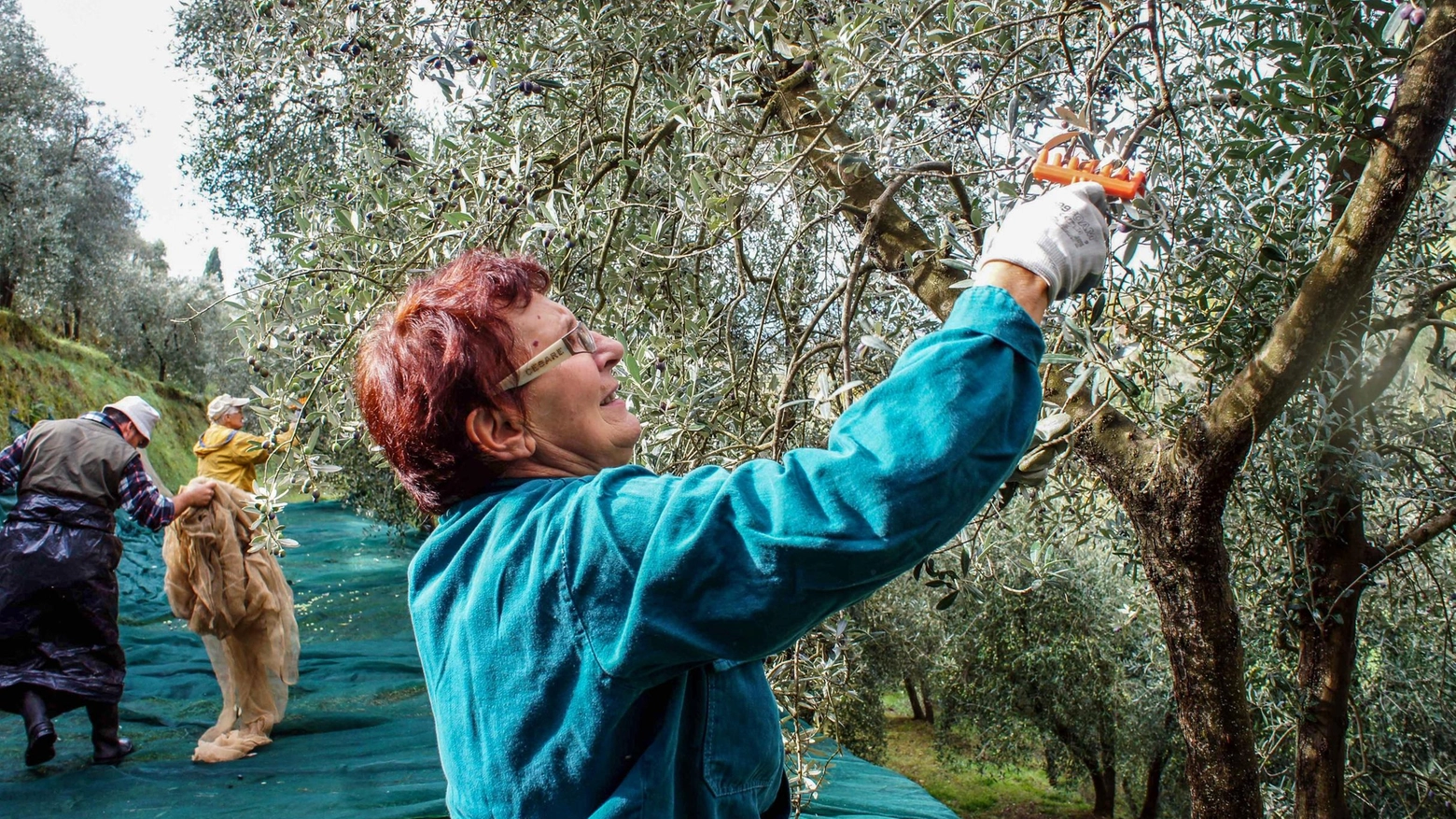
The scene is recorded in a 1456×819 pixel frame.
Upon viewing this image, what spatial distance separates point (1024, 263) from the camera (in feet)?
3.53

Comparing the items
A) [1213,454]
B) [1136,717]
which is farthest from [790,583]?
[1136,717]

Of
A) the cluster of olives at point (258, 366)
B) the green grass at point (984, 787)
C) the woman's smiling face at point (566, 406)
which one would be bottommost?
the green grass at point (984, 787)

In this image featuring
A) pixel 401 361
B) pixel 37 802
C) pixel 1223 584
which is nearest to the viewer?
pixel 401 361

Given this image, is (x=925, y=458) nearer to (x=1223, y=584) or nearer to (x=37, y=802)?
(x=1223, y=584)

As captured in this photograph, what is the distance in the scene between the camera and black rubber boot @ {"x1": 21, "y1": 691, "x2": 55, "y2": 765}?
531cm

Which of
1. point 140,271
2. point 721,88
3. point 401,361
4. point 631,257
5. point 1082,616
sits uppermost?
point 140,271

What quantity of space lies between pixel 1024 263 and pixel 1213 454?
174 centimetres

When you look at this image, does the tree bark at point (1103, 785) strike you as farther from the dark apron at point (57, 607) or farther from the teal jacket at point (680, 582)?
the teal jacket at point (680, 582)

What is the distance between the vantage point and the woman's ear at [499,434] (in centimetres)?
126

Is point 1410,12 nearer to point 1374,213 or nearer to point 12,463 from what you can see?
point 1374,213

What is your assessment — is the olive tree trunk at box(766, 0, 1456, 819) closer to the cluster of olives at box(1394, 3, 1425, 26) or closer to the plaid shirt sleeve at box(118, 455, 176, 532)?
the cluster of olives at box(1394, 3, 1425, 26)

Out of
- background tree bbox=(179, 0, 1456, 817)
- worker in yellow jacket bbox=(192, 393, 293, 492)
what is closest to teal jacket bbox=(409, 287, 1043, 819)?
background tree bbox=(179, 0, 1456, 817)

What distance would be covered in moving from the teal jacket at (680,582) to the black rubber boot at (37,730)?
5185 mm

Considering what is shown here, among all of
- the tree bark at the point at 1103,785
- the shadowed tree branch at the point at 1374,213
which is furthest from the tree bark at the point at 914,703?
the shadowed tree branch at the point at 1374,213
